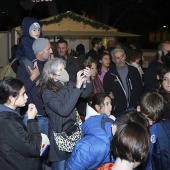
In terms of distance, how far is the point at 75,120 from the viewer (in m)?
4.79

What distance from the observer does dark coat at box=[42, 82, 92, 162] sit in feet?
14.5

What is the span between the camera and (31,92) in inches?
206

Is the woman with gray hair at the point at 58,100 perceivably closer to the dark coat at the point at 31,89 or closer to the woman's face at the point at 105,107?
the woman's face at the point at 105,107

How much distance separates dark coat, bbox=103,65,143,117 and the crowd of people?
0.06 feet

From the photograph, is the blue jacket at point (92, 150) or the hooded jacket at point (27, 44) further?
the hooded jacket at point (27, 44)

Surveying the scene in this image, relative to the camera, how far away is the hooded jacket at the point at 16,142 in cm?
363

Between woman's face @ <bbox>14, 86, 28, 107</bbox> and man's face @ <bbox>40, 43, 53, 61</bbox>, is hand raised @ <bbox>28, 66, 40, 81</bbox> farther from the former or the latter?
woman's face @ <bbox>14, 86, 28, 107</bbox>

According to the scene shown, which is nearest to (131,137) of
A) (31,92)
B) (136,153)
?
(136,153)

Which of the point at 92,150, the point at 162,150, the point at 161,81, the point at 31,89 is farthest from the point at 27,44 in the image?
the point at 162,150

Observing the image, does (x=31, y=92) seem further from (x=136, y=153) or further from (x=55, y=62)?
(x=136, y=153)

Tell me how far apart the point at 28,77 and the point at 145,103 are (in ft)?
6.67

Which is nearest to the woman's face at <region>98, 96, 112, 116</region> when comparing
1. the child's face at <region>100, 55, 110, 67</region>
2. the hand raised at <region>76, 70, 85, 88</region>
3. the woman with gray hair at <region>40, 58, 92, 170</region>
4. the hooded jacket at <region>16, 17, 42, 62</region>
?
the woman with gray hair at <region>40, 58, 92, 170</region>

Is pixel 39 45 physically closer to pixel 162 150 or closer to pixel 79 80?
pixel 79 80

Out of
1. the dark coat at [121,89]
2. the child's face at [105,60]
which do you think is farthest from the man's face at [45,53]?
the child's face at [105,60]
